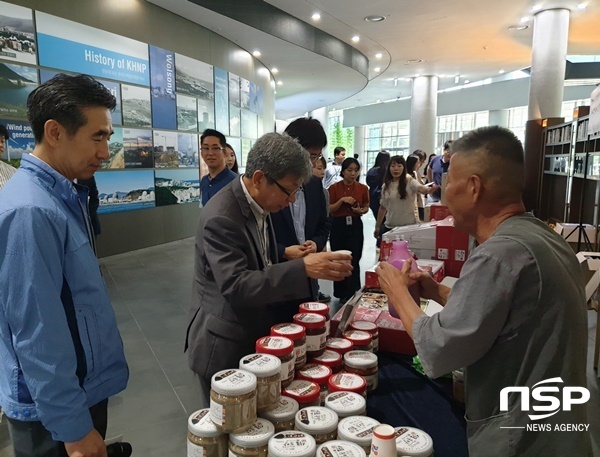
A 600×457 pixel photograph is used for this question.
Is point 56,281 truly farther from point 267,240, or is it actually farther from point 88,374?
point 267,240

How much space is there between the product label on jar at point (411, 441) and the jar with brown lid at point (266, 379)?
320 mm

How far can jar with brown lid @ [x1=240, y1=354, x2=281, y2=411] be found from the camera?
1071 mm

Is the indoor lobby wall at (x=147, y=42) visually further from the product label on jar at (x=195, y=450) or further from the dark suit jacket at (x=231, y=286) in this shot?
the product label on jar at (x=195, y=450)

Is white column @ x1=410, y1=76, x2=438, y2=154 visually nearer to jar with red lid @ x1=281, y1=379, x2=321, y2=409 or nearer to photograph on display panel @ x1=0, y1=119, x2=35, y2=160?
photograph on display panel @ x1=0, y1=119, x2=35, y2=160

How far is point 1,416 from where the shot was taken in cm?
242

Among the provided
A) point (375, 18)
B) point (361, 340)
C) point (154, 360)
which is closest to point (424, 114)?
point (375, 18)

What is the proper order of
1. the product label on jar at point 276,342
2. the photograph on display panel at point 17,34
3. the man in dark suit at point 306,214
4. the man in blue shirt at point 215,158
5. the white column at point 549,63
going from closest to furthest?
the product label on jar at point 276,342, the man in dark suit at point 306,214, the man in blue shirt at point 215,158, the photograph on display panel at point 17,34, the white column at point 549,63

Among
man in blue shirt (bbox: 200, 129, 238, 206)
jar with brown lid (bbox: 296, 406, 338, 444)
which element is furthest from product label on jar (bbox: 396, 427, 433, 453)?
man in blue shirt (bbox: 200, 129, 238, 206)

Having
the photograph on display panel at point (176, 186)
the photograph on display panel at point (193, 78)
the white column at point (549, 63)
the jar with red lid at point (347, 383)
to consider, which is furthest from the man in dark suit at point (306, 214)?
the white column at point (549, 63)

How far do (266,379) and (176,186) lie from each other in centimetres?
695

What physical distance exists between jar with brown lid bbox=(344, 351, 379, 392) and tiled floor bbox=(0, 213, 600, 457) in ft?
4.19

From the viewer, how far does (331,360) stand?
1346mm

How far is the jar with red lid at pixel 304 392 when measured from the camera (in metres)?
1.14

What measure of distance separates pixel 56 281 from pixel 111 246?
5791 mm
